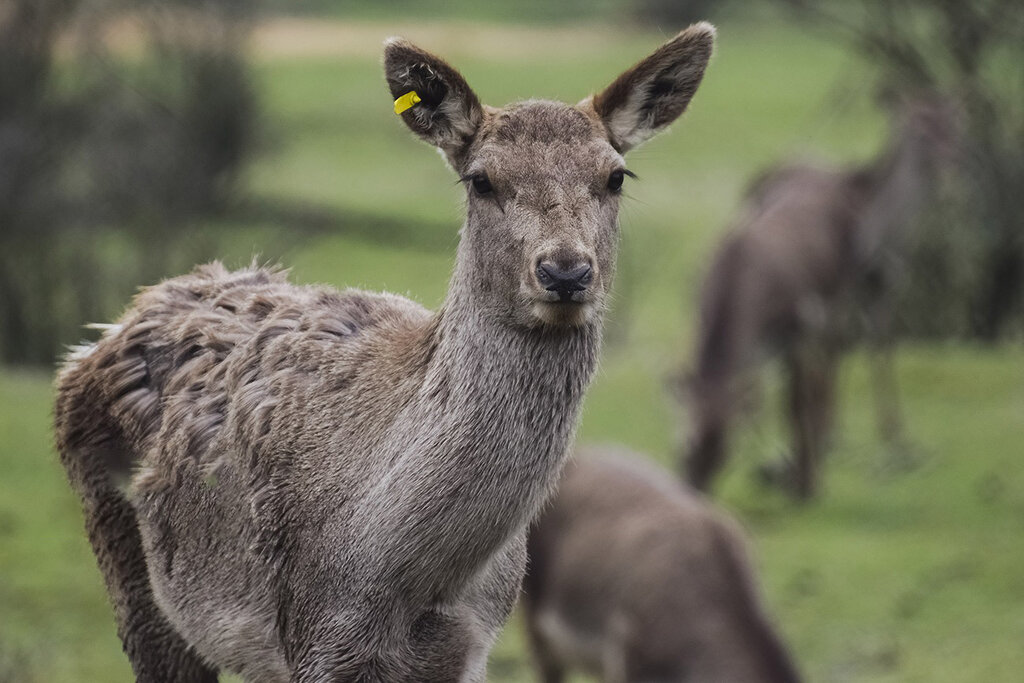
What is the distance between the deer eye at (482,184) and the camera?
17.9 ft

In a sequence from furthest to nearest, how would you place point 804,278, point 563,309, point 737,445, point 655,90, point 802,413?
point 737,445 < point 804,278 < point 802,413 < point 655,90 < point 563,309

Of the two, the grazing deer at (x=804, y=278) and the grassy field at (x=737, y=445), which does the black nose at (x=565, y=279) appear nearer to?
the grassy field at (x=737, y=445)

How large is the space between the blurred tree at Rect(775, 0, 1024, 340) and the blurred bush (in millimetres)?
7993

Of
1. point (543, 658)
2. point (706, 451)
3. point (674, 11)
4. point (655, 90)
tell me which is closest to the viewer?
point (655, 90)

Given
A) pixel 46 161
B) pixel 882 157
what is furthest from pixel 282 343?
pixel 46 161

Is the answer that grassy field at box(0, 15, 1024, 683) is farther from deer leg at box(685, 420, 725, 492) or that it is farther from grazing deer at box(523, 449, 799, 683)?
grazing deer at box(523, 449, 799, 683)

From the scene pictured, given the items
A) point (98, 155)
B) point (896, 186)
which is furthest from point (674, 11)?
point (896, 186)

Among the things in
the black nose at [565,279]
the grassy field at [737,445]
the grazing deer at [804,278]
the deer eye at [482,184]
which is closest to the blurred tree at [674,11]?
the grassy field at [737,445]

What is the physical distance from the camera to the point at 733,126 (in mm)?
33500

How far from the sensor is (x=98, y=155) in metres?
20.4

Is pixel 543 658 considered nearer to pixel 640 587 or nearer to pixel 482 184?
pixel 640 587

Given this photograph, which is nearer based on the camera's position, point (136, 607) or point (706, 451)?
point (136, 607)

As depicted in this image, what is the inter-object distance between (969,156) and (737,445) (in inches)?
173

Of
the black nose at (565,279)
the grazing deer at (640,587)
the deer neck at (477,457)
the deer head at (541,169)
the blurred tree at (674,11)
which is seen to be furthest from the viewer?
the blurred tree at (674,11)
